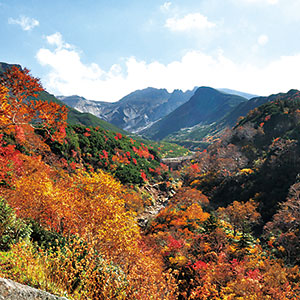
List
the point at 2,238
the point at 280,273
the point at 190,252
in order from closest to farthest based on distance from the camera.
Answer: the point at 2,238, the point at 280,273, the point at 190,252

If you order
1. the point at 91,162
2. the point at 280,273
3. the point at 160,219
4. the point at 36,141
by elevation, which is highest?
the point at 36,141

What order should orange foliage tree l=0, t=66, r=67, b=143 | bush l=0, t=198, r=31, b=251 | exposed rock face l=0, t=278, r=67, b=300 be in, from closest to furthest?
exposed rock face l=0, t=278, r=67, b=300 < bush l=0, t=198, r=31, b=251 < orange foliage tree l=0, t=66, r=67, b=143

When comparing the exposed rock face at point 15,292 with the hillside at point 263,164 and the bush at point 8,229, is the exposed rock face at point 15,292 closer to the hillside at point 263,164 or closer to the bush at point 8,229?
the bush at point 8,229

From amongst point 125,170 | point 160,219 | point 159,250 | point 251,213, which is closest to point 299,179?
point 251,213

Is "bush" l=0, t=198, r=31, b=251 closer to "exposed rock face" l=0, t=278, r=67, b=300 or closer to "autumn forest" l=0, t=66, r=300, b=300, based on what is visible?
"autumn forest" l=0, t=66, r=300, b=300

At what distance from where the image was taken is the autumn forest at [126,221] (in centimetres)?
984

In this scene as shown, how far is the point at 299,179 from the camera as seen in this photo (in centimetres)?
3894

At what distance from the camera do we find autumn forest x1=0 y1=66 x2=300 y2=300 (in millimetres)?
9844

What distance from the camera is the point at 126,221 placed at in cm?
1662

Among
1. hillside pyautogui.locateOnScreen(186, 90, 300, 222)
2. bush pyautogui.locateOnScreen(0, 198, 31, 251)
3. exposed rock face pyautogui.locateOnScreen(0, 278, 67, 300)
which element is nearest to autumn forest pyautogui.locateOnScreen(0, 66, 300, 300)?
bush pyautogui.locateOnScreen(0, 198, 31, 251)

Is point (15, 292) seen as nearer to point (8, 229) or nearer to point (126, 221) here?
point (8, 229)

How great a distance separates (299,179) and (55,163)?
53756 mm

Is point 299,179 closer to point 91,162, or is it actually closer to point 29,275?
point 29,275

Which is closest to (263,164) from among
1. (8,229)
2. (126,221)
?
(126,221)
